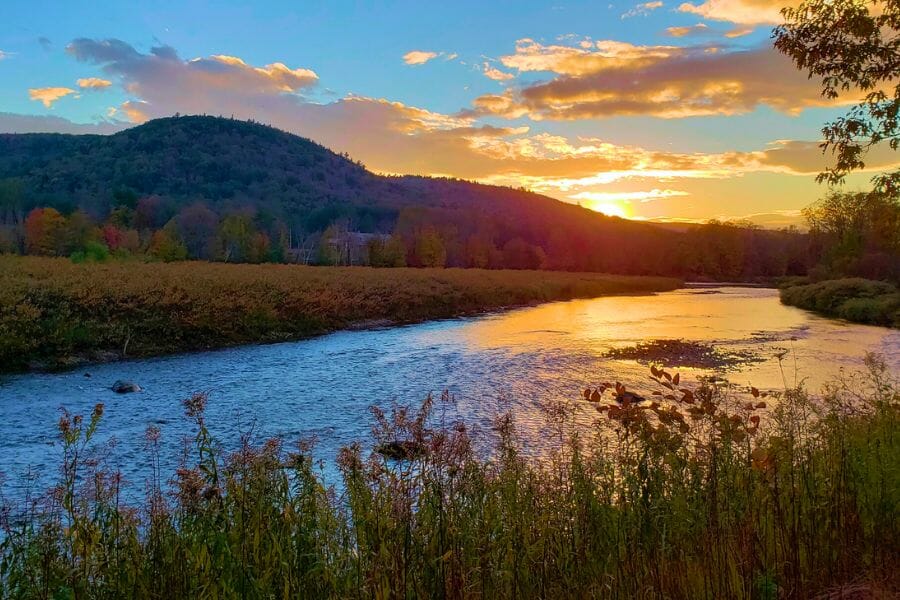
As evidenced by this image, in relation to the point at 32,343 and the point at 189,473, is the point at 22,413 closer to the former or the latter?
the point at 32,343

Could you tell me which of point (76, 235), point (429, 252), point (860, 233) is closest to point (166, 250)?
point (76, 235)

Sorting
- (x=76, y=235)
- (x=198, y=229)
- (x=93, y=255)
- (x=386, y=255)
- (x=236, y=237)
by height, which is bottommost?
(x=93, y=255)

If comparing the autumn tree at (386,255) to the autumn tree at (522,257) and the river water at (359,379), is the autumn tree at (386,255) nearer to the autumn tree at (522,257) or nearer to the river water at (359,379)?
the autumn tree at (522,257)

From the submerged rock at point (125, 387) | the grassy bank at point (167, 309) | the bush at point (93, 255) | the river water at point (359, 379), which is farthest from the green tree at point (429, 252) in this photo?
the submerged rock at point (125, 387)

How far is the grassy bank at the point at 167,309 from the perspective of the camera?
2275 centimetres

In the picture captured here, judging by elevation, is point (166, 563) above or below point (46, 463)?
above

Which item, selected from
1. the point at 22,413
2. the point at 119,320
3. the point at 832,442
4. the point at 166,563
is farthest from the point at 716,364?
the point at 119,320

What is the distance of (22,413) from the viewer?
1519 cm

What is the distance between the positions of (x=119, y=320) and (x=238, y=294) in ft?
26.9

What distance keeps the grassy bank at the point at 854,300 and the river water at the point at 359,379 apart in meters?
4.70

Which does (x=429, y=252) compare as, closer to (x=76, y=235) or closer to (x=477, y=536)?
(x=76, y=235)

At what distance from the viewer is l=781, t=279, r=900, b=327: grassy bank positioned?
41.8 meters

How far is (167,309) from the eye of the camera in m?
28.4

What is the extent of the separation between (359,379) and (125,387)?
7.76 meters
